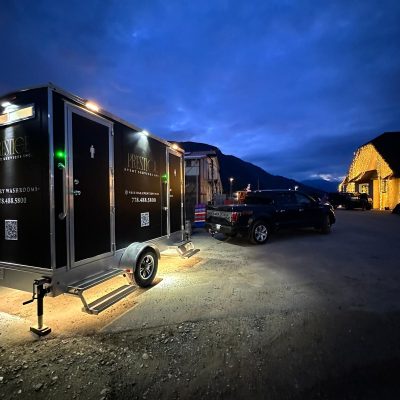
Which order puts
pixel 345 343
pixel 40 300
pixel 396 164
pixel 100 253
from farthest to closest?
pixel 396 164 → pixel 100 253 → pixel 40 300 → pixel 345 343

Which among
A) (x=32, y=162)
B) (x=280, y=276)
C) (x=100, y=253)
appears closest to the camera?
(x=32, y=162)

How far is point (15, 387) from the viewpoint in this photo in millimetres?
2363

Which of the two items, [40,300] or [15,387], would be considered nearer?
[15,387]

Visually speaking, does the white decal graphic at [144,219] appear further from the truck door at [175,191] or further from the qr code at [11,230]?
the qr code at [11,230]

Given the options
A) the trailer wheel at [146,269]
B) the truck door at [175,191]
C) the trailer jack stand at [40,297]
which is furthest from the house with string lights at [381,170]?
the trailer jack stand at [40,297]

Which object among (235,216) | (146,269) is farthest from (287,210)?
(146,269)

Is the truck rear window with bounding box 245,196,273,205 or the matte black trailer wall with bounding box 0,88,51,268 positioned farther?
the truck rear window with bounding box 245,196,273,205

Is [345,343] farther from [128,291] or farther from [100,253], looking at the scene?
[100,253]

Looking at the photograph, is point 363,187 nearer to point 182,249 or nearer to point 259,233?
point 259,233

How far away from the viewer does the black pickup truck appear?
29.2 ft

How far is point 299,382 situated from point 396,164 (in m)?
28.5

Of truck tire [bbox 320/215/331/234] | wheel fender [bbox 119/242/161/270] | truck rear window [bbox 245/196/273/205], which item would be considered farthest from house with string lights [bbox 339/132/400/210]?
wheel fender [bbox 119/242/161/270]

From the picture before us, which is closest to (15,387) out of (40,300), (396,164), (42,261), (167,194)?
(40,300)

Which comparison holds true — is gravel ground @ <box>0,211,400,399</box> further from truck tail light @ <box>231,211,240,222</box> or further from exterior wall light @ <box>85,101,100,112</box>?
truck tail light @ <box>231,211,240,222</box>
